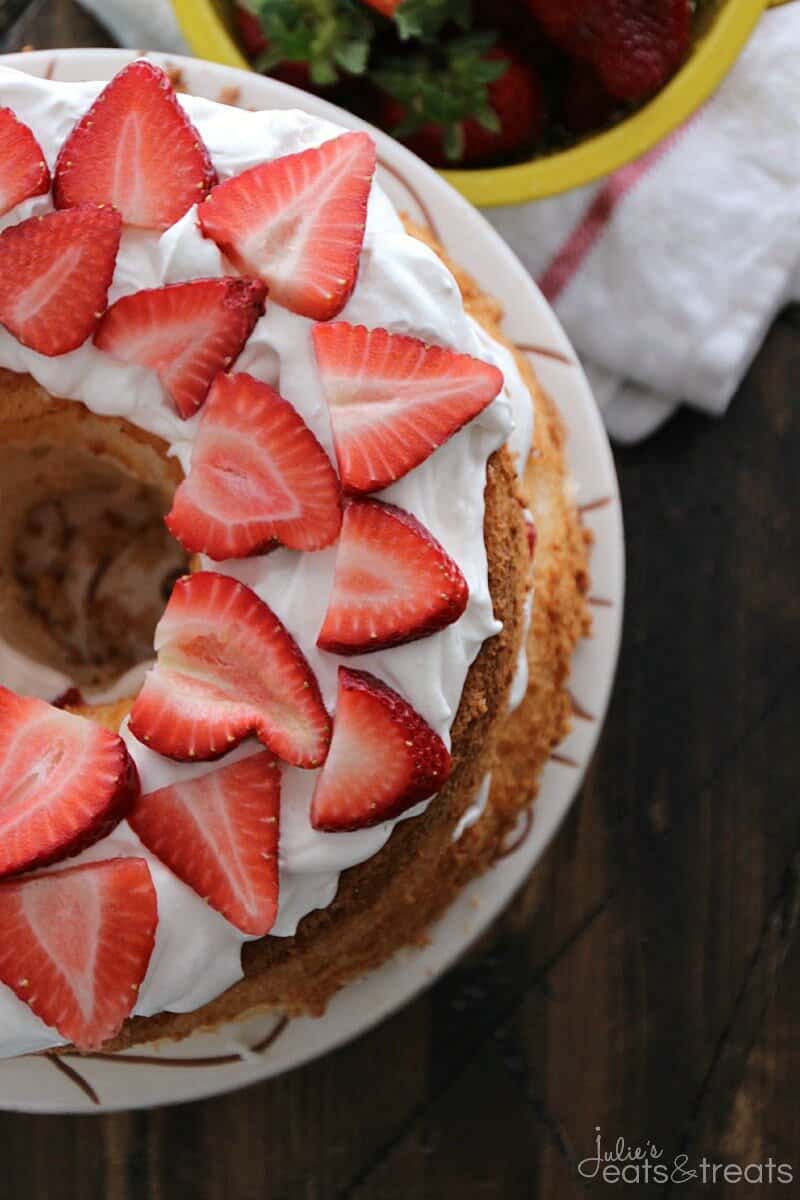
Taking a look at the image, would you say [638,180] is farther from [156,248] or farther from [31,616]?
[31,616]

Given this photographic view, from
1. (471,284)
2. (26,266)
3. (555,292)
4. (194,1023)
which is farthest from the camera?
(555,292)

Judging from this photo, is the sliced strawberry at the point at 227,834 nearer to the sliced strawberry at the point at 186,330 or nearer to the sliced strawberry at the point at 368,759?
the sliced strawberry at the point at 368,759

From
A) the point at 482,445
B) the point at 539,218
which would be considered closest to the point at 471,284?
the point at 539,218

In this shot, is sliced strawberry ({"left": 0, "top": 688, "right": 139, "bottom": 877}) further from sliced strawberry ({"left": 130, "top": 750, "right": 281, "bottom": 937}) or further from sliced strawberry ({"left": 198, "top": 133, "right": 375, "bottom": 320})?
sliced strawberry ({"left": 198, "top": 133, "right": 375, "bottom": 320})

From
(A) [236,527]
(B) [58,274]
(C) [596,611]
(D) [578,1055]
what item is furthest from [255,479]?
(D) [578,1055]

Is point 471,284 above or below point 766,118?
below

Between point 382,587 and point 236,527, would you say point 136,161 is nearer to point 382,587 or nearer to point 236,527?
point 236,527

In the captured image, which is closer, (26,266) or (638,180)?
(26,266)
